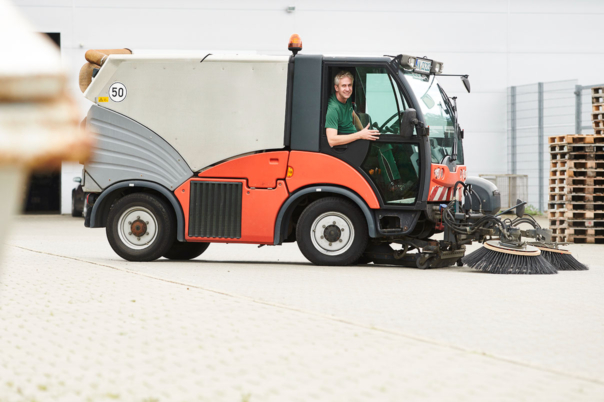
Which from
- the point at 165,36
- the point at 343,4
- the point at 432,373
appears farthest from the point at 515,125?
the point at 432,373

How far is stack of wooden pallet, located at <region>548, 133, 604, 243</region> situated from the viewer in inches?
657

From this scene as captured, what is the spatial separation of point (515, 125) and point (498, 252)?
19.3 m

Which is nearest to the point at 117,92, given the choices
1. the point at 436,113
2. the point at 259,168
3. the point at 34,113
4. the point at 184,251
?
the point at 259,168

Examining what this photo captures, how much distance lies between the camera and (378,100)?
11.1 meters

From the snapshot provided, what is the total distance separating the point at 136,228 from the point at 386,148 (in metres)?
3.43

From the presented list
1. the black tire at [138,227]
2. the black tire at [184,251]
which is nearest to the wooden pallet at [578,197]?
the black tire at [184,251]

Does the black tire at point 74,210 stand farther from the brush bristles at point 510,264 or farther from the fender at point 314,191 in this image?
the brush bristles at point 510,264

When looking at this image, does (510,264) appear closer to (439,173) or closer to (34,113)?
(439,173)

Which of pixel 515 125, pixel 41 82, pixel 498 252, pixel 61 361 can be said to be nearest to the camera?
pixel 41 82

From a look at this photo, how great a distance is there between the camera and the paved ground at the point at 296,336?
4.31 metres

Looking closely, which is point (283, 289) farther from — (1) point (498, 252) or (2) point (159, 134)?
(2) point (159, 134)

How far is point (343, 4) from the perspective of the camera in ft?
97.4

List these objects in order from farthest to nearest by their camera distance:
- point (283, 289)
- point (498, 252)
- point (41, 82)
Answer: point (498, 252) < point (283, 289) < point (41, 82)

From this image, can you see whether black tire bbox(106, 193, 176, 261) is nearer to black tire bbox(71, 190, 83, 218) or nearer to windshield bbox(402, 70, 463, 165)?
windshield bbox(402, 70, 463, 165)
